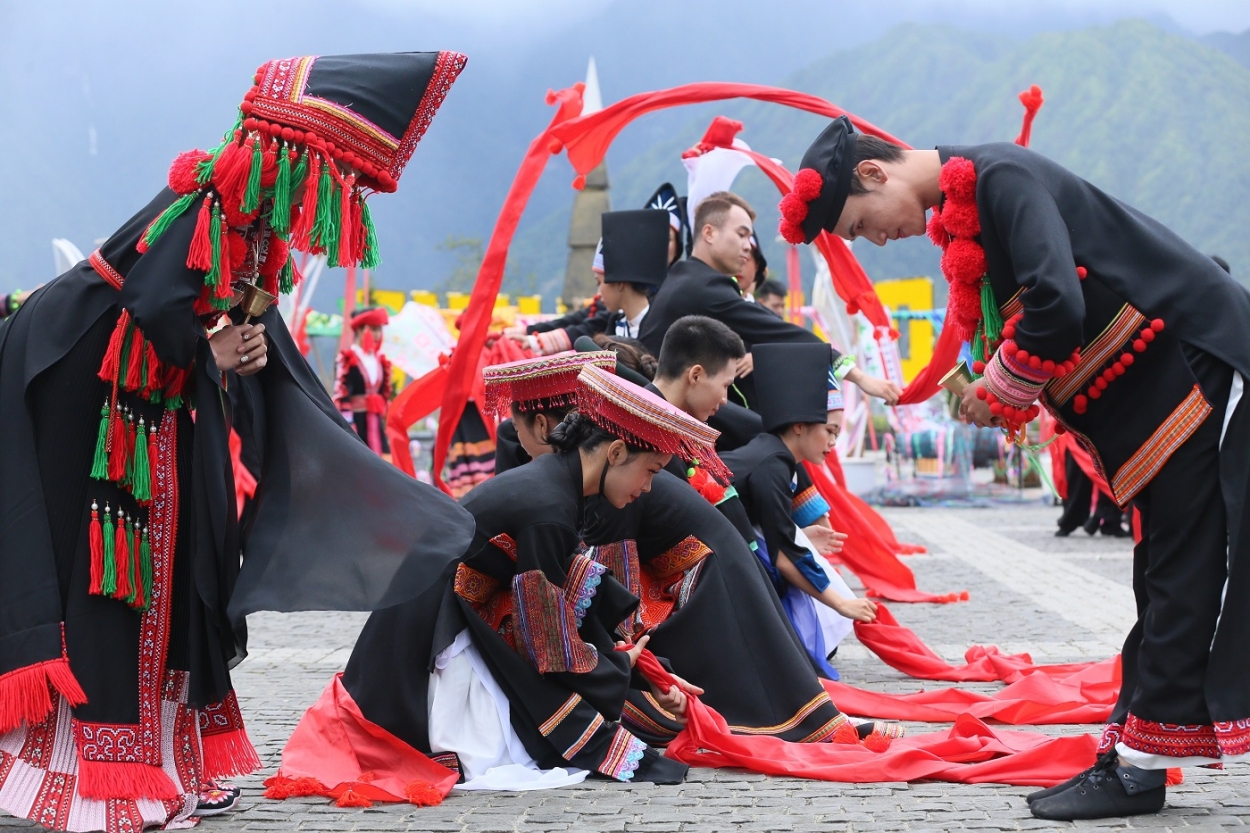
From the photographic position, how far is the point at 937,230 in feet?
10.6

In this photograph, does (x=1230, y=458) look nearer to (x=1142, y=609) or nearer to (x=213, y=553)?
(x=1142, y=609)

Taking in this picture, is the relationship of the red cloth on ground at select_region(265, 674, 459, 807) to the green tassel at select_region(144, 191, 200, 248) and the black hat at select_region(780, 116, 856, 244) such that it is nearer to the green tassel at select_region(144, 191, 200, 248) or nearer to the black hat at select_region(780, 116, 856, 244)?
the green tassel at select_region(144, 191, 200, 248)

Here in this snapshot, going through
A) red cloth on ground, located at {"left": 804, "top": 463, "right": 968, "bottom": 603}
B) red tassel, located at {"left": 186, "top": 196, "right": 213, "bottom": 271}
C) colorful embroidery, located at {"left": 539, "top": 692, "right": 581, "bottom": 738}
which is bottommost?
red cloth on ground, located at {"left": 804, "top": 463, "right": 968, "bottom": 603}

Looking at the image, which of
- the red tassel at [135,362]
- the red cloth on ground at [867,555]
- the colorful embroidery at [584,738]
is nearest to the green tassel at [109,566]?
the red tassel at [135,362]

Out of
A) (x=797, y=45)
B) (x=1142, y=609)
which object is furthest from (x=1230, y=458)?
(x=797, y=45)

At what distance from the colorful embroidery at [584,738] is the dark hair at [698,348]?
1.24 meters

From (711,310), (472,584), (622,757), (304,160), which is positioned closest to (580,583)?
(472,584)

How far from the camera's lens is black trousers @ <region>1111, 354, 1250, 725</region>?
2.87m

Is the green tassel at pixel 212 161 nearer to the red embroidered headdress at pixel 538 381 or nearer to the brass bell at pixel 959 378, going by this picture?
the red embroidered headdress at pixel 538 381

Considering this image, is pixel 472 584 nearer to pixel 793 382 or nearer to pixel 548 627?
pixel 548 627

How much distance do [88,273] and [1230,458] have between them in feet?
8.74

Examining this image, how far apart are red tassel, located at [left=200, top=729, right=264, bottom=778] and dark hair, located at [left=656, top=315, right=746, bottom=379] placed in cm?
183

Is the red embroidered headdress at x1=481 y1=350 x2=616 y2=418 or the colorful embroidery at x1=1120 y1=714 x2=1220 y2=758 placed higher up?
the red embroidered headdress at x1=481 y1=350 x2=616 y2=418

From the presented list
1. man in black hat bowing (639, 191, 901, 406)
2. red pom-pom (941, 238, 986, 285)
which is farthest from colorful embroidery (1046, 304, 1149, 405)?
man in black hat bowing (639, 191, 901, 406)
